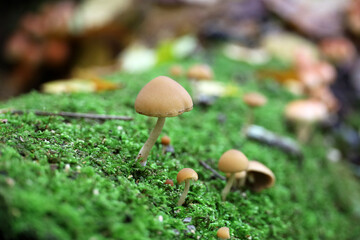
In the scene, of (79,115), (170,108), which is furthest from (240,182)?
(79,115)

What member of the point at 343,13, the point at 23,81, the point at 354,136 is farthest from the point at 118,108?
the point at 343,13

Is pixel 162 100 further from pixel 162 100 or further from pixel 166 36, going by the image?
pixel 166 36

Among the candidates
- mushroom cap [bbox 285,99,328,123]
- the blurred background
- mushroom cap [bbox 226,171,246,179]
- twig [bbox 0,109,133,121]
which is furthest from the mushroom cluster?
the blurred background

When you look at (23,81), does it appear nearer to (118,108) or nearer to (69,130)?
(118,108)

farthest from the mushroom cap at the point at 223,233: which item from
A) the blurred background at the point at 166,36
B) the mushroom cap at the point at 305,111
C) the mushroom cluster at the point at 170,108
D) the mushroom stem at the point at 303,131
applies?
the blurred background at the point at 166,36

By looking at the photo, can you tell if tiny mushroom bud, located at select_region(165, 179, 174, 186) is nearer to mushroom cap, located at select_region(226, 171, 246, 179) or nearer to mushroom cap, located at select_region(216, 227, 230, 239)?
mushroom cap, located at select_region(216, 227, 230, 239)

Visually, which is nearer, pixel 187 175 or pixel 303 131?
pixel 187 175

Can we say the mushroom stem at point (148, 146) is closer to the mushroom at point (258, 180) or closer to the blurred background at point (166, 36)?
the mushroom at point (258, 180)
